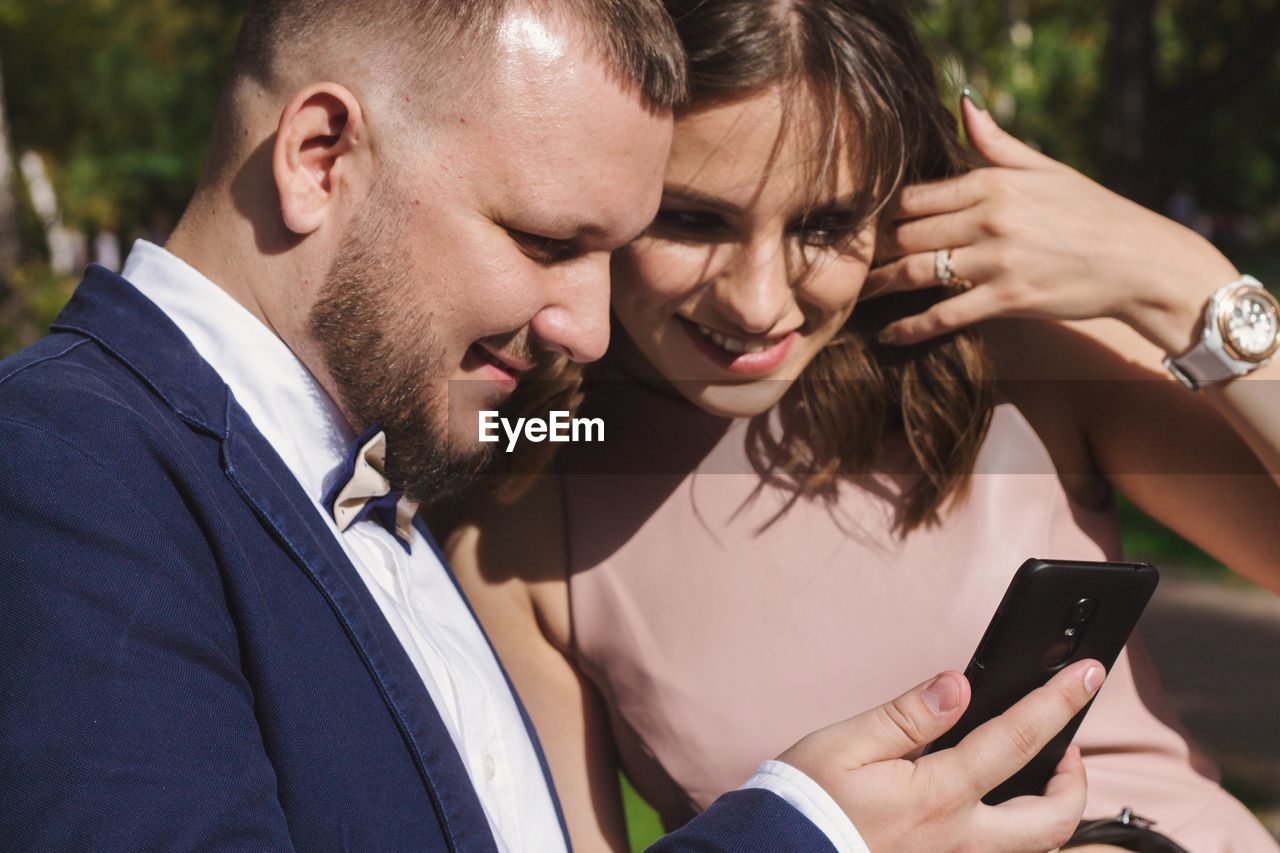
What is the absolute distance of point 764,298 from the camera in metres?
1.96

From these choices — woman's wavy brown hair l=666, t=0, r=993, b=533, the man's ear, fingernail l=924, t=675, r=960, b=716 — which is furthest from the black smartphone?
the man's ear

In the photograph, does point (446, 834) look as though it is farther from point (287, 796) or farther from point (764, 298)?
point (764, 298)

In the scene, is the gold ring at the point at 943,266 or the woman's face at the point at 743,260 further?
the gold ring at the point at 943,266

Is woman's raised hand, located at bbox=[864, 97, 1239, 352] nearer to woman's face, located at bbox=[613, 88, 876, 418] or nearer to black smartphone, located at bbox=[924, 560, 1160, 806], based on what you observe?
woman's face, located at bbox=[613, 88, 876, 418]

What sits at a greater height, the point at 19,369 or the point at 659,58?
the point at 659,58

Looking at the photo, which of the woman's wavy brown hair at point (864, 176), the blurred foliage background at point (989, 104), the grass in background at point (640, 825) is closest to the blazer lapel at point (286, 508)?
the woman's wavy brown hair at point (864, 176)

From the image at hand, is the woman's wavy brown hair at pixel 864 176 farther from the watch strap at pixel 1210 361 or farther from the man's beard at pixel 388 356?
the man's beard at pixel 388 356

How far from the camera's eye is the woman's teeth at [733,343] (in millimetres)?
2033

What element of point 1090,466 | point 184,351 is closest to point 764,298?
point 1090,466

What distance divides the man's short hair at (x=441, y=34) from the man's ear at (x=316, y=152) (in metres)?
0.10

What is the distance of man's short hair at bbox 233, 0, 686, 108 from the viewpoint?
5.67 feet

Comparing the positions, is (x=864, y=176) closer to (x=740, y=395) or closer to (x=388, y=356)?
(x=740, y=395)

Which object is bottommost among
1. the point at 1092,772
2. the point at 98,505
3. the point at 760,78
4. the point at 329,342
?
the point at 1092,772

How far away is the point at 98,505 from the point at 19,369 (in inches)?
9.6
